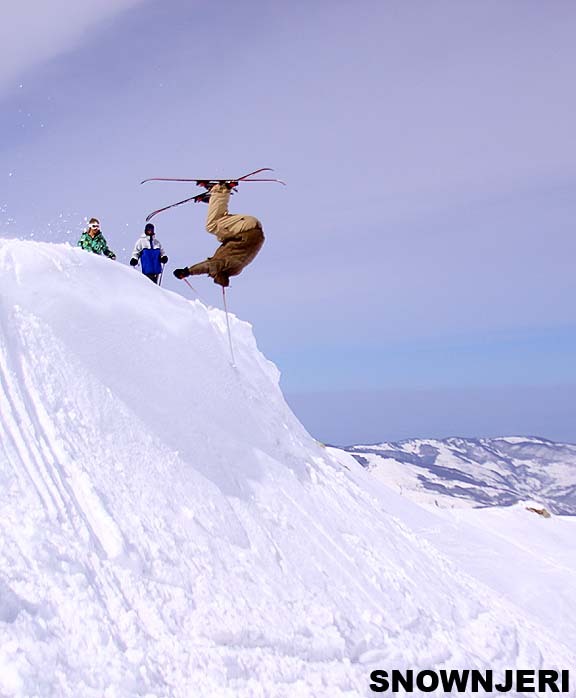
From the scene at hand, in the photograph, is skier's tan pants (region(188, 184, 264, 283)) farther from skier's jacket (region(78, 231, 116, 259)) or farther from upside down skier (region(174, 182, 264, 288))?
skier's jacket (region(78, 231, 116, 259))

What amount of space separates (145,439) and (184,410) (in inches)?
49.0

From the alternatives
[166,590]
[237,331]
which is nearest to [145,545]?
[166,590]

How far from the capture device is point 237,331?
1303 cm

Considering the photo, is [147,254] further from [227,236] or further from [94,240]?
[227,236]

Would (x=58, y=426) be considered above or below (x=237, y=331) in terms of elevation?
below

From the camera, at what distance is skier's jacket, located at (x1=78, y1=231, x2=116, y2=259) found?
13.8m

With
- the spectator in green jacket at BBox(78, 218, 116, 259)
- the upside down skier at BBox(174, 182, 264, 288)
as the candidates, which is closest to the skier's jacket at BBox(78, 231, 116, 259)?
the spectator in green jacket at BBox(78, 218, 116, 259)

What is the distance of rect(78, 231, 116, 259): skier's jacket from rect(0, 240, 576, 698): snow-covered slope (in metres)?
4.14

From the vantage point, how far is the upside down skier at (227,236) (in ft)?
35.8

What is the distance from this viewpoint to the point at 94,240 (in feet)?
45.5

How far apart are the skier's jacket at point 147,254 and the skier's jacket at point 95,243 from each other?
698 mm

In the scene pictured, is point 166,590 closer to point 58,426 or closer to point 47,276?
point 58,426

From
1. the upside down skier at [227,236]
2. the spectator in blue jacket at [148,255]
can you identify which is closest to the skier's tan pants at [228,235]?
the upside down skier at [227,236]

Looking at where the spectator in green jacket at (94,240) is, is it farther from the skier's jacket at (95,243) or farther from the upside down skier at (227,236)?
the upside down skier at (227,236)
